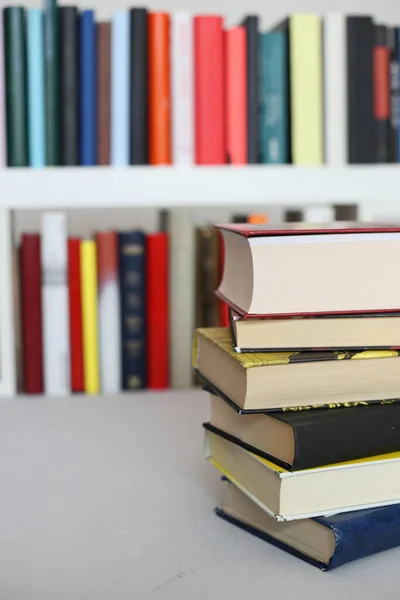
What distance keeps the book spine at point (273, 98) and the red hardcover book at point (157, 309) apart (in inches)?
8.9

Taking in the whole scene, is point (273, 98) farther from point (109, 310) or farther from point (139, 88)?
point (109, 310)

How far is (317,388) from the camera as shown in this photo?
621 millimetres

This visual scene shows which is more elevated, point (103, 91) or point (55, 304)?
point (103, 91)

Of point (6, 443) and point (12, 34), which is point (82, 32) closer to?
point (12, 34)

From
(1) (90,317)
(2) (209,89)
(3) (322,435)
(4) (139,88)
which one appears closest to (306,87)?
(2) (209,89)

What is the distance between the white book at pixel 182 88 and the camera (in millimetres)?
1267

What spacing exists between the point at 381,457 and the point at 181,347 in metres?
0.69

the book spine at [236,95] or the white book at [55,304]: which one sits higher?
the book spine at [236,95]

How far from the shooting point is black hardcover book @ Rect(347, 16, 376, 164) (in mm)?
1291

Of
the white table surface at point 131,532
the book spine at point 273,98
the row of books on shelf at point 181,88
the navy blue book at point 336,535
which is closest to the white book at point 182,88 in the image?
the row of books on shelf at point 181,88

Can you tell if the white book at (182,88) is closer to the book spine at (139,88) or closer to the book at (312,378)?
the book spine at (139,88)

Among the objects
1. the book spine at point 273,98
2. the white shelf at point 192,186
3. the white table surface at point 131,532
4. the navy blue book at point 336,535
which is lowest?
the white table surface at point 131,532

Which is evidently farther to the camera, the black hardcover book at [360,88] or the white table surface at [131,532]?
the black hardcover book at [360,88]

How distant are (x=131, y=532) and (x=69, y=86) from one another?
81 centimetres
